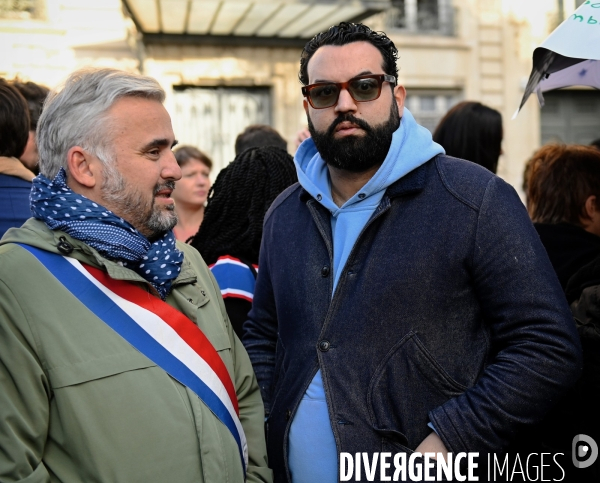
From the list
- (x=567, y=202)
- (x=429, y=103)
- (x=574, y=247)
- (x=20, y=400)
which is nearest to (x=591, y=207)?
(x=567, y=202)

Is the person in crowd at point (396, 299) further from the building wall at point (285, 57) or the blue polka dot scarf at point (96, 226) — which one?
the building wall at point (285, 57)

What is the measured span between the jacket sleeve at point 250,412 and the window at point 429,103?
37.1 feet

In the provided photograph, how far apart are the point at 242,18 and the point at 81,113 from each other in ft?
31.4

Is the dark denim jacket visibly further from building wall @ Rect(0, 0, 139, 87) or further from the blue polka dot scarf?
building wall @ Rect(0, 0, 139, 87)

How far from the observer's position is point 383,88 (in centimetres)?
232

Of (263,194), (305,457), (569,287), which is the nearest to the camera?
(305,457)

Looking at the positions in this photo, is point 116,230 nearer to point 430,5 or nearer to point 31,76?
point 31,76

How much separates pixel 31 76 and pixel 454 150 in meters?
8.92

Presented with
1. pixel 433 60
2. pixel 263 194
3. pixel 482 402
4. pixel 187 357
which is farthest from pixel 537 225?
pixel 433 60

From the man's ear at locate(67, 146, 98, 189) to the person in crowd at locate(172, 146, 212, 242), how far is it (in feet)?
10.6

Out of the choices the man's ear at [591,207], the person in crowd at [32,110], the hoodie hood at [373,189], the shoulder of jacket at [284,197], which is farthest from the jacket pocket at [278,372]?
the person in crowd at [32,110]

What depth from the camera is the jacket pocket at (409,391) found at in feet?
6.88

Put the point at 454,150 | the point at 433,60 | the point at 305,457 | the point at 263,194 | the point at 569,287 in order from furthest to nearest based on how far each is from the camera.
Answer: the point at 433,60 → the point at 454,150 → the point at 263,194 → the point at 569,287 → the point at 305,457

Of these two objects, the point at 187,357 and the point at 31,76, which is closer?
the point at 187,357
